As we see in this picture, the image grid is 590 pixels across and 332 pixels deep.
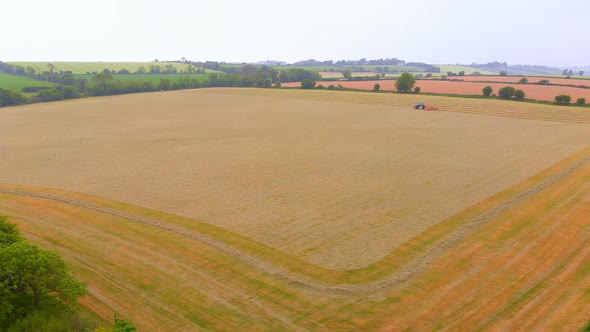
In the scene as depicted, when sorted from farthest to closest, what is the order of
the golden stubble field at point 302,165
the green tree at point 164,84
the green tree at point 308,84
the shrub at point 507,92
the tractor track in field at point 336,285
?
the green tree at point 164,84, the green tree at point 308,84, the shrub at point 507,92, the golden stubble field at point 302,165, the tractor track in field at point 336,285

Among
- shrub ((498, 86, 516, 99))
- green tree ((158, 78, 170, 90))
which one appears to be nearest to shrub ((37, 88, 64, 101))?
green tree ((158, 78, 170, 90))

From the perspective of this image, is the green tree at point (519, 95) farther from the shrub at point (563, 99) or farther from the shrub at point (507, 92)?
the shrub at point (563, 99)

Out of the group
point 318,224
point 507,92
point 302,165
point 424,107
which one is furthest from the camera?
point 507,92

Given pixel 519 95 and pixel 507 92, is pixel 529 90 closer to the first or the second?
pixel 519 95

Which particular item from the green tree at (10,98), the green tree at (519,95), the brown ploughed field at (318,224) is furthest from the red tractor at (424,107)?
the green tree at (10,98)

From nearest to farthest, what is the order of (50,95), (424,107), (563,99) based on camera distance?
1. (563,99)
2. (424,107)
3. (50,95)

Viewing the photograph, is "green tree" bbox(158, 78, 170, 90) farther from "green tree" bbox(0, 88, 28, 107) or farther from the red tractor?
the red tractor

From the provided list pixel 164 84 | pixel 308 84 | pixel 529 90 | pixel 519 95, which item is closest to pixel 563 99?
pixel 519 95
